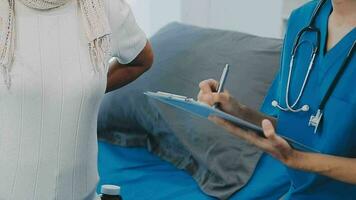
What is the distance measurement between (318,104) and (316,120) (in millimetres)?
37

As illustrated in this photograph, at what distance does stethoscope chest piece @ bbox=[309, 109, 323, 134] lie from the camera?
966 mm

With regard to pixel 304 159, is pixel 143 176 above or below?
below

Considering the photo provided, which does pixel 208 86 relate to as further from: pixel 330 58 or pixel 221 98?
pixel 330 58

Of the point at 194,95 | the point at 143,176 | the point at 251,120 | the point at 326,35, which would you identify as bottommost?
the point at 143,176

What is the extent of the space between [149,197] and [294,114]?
26.9 inches

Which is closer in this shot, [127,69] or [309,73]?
[309,73]

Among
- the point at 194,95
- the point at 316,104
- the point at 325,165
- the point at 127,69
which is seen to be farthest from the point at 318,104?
the point at 194,95

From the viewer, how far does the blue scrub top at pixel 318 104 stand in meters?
0.93

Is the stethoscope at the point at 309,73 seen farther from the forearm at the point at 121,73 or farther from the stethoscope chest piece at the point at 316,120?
the forearm at the point at 121,73

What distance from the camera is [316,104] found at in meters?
0.99

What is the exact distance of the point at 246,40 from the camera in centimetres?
191

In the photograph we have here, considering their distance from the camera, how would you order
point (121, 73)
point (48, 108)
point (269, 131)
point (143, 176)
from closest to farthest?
point (269, 131) < point (48, 108) < point (121, 73) < point (143, 176)

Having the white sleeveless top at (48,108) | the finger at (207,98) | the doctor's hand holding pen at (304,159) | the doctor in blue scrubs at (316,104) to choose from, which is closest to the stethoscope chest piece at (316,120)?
the doctor in blue scrubs at (316,104)

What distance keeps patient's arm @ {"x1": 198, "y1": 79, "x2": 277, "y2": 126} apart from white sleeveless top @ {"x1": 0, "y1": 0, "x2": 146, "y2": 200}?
0.71ft
